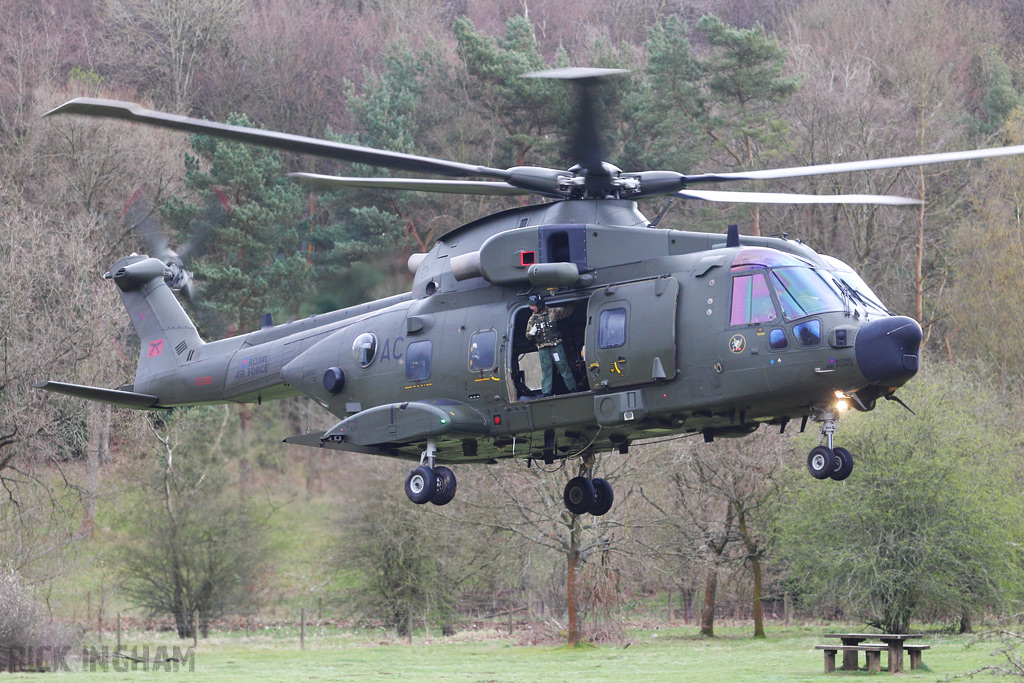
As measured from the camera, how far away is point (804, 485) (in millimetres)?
33312

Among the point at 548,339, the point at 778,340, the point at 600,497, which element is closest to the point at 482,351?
the point at 548,339

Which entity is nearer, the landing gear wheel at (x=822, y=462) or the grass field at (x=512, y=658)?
the landing gear wheel at (x=822, y=462)

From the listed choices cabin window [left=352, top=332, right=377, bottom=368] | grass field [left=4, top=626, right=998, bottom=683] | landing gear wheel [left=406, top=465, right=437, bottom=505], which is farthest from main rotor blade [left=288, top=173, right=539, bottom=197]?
grass field [left=4, top=626, right=998, bottom=683]

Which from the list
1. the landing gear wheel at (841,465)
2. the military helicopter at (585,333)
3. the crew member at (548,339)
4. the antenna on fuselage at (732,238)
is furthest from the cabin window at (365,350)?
the landing gear wheel at (841,465)

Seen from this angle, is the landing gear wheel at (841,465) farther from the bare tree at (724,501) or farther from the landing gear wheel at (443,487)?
the bare tree at (724,501)

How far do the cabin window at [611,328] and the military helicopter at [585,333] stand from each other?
0.03m

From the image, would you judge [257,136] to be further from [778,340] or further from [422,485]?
[778,340]

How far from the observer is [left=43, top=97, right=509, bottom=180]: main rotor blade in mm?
13672

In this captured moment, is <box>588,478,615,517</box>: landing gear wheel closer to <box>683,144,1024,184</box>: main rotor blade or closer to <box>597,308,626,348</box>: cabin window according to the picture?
<box>597,308,626,348</box>: cabin window

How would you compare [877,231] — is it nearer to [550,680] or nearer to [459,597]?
[459,597]

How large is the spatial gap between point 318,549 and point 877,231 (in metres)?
23.5

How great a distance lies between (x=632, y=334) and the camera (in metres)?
15.6

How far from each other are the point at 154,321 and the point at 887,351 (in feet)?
42.5

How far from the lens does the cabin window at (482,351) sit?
16766 mm
